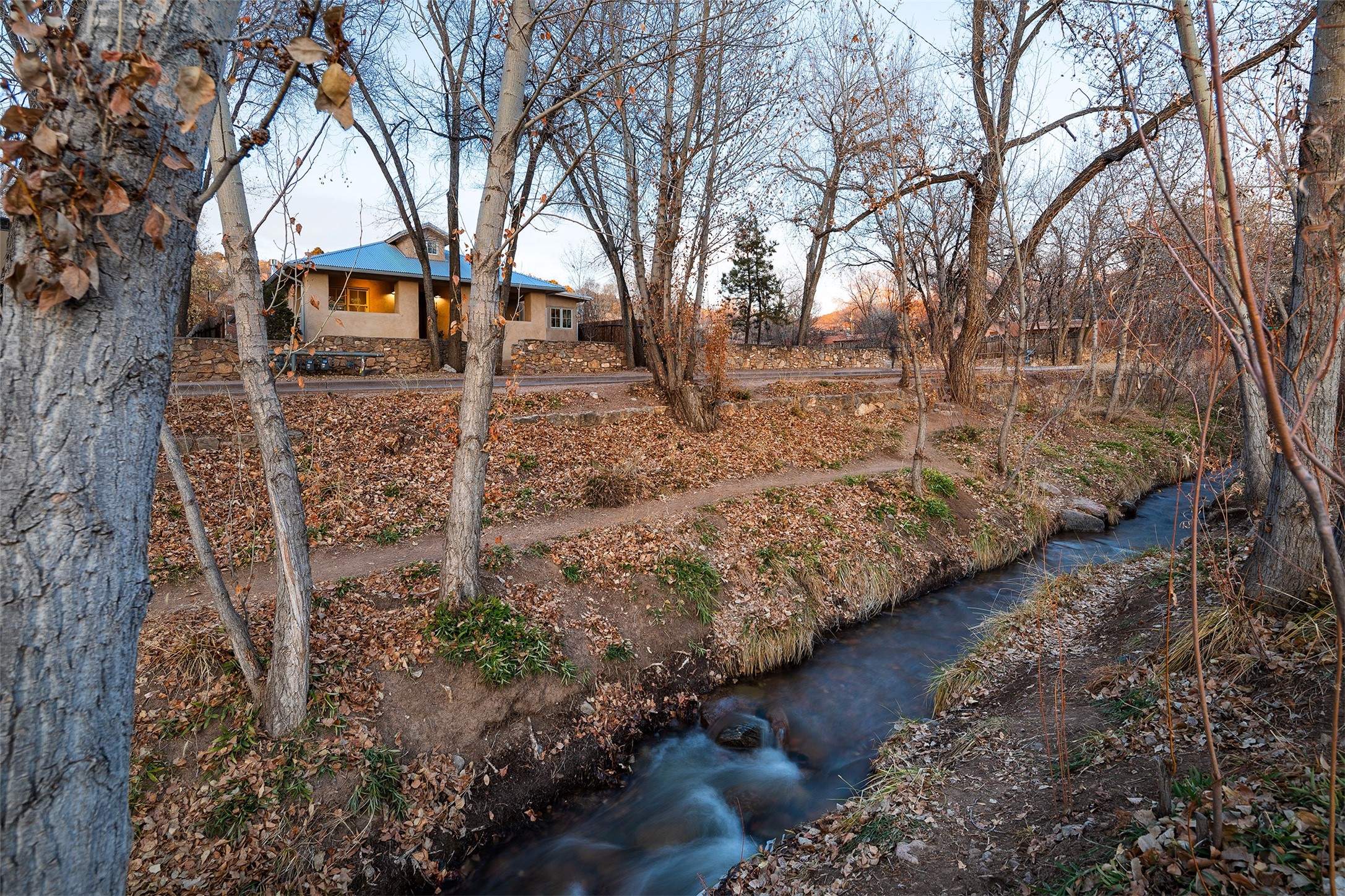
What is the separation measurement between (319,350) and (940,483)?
603 inches

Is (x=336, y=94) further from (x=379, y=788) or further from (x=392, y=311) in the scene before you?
(x=392, y=311)

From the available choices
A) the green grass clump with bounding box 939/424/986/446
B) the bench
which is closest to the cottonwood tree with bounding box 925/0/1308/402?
the green grass clump with bounding box 939/424/986/446

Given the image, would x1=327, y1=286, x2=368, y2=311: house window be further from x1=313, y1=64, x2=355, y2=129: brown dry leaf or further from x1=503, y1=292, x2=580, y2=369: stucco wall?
x1=313, y1=64, x2=355, y2=129: brown dry leaf

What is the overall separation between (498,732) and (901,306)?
320 inches

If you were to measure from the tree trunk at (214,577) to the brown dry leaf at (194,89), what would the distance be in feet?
8.39

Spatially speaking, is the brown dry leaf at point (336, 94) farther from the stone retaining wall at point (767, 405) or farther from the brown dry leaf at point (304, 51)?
the stone retaining wall at point (767, 405)

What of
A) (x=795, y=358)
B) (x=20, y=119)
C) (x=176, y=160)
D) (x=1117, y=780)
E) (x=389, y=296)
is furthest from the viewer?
(x=795, y=358)

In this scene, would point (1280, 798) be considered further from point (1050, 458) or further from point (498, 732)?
point (1050, 458)

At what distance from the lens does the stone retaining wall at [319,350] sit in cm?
1330

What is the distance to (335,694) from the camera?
4.71 metres

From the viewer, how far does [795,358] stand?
2584 cm

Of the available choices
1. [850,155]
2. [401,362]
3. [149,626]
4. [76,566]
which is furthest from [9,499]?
[401,362]

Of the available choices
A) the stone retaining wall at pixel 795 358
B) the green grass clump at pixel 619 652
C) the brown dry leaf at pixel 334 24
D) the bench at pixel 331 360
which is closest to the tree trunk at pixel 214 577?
the brown dry leaf at pixel 334 24

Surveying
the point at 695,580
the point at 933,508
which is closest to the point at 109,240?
the point at 695,580
